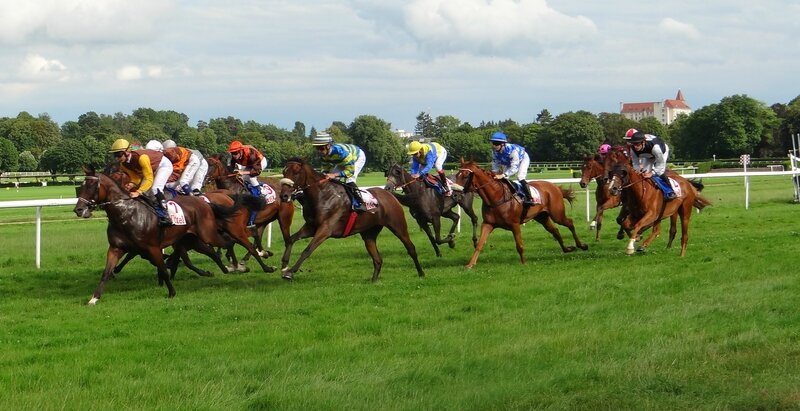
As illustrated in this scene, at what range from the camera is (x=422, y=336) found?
279 inches

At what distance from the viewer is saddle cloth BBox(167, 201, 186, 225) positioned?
33.9 feet

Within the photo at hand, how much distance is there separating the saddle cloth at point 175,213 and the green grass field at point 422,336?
80cm

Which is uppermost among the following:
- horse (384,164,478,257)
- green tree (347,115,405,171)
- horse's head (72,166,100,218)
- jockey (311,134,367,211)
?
green tree (347,115,405,171)

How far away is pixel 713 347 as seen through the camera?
6363mm

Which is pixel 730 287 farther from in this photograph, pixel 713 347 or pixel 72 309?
pixel 72 309

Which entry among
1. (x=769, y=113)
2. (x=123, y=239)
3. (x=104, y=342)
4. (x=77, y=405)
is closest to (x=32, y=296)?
(x=123, y=239)

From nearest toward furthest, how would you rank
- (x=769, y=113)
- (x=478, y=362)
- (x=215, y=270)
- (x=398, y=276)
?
(x=478, y=362), (x=398, y=276), (x=215, y=270), (x=769, y=113)

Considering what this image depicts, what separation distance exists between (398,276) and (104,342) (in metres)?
4.92

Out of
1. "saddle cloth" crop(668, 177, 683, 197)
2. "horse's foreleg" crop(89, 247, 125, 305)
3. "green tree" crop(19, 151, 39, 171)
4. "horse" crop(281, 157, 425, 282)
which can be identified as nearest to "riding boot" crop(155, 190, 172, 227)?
"horse's foreleg" crop(89, 247, 125, 305)

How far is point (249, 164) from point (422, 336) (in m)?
6.62

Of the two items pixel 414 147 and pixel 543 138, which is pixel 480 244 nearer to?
pixel 414 147

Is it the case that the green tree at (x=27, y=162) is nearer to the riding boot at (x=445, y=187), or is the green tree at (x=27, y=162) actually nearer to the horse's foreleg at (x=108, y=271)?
the riding boot at (x=445, y=187)

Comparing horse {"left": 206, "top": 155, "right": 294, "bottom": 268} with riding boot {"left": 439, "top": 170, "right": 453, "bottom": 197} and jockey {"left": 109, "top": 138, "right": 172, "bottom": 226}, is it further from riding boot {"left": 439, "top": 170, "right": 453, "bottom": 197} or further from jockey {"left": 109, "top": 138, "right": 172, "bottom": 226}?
riding boot {"left": 439, "top": 170, "right": 453, "bottom": 197}

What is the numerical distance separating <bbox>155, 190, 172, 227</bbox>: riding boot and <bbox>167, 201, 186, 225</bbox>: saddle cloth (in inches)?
3.2
